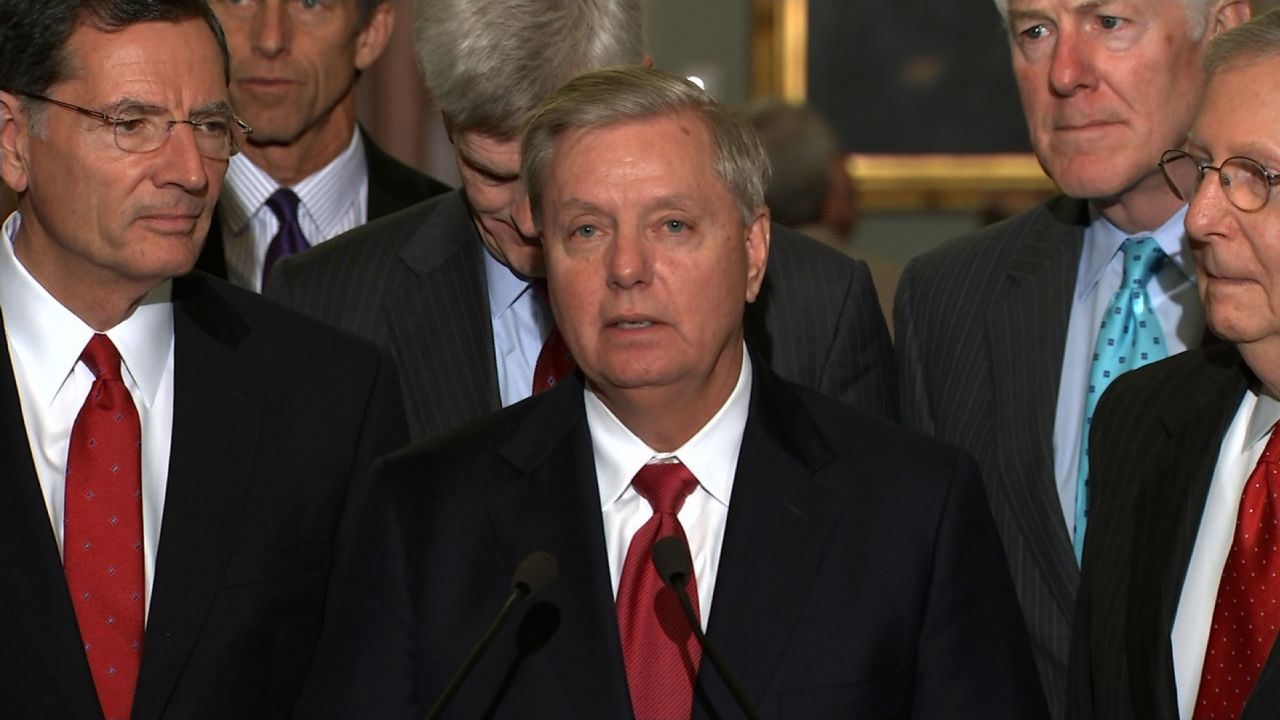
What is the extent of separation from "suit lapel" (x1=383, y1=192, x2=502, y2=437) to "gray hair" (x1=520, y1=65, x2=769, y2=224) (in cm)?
51

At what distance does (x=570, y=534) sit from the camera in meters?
Answer: 2.60

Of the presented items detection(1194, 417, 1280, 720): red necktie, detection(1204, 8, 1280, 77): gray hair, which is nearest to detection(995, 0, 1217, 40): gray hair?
detection(1204, 8, 1280, 77): gray hair

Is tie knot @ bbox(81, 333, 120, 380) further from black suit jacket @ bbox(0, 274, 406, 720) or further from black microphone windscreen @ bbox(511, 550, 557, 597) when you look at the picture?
black microphone windscreen @ bbox(511, 550, 557, 597)

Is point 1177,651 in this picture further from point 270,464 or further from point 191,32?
point 191,32

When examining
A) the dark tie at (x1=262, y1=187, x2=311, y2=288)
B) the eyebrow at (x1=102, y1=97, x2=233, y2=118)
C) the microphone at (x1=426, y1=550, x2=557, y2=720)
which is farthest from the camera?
the dark tie at (x1=262, y1=187, x2=311, y2=288)

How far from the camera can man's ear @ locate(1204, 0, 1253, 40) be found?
3285 millimetres

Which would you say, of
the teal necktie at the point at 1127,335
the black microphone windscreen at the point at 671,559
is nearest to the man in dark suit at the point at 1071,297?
the teal necktie at the point at 1127,335

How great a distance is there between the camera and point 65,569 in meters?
2.63

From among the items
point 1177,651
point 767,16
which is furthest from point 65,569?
point 767,16

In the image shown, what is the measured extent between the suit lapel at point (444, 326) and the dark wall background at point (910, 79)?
4573mm

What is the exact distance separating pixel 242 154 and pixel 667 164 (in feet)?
5.50

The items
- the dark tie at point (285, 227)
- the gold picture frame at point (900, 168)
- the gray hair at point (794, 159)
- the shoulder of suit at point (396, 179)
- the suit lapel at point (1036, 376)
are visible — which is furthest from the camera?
the gold picture frame at point (900, 168)

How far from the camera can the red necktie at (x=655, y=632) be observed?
2512 mm

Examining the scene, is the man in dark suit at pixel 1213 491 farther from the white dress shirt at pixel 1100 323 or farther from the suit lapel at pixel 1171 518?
the white dress shirt at pixel 1100 323
